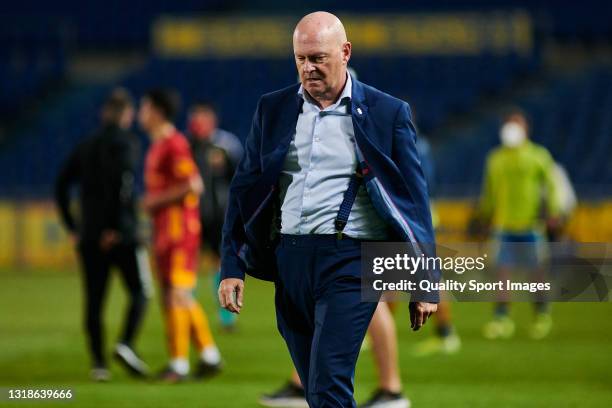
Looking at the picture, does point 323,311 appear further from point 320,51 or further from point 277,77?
point 277,77

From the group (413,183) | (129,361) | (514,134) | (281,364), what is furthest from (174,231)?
(514,134)

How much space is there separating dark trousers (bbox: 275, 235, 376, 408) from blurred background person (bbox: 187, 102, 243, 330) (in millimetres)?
8527

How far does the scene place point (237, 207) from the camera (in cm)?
610

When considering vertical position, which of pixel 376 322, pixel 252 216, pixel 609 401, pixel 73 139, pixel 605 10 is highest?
pixel 605 10

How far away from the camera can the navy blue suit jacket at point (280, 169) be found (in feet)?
18.9

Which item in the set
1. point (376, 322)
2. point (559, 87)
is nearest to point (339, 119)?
point (376, 322)

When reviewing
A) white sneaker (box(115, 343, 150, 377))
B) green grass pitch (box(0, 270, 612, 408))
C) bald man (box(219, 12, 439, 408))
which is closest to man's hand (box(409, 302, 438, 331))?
bald man (box(219, 12, 439, 408))

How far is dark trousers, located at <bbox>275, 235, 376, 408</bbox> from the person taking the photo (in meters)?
5.67

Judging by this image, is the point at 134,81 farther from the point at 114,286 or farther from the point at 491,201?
the point at 491,201

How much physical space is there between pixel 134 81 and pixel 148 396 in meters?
22.4

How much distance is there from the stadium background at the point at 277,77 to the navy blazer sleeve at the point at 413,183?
11867mm

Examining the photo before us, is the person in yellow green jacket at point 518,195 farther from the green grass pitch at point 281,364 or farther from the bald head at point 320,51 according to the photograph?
the bald head at point 320,51

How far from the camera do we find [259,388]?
1008 centimetres

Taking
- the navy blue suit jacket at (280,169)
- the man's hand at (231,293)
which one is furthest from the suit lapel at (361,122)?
the man's hand at (231,293)
